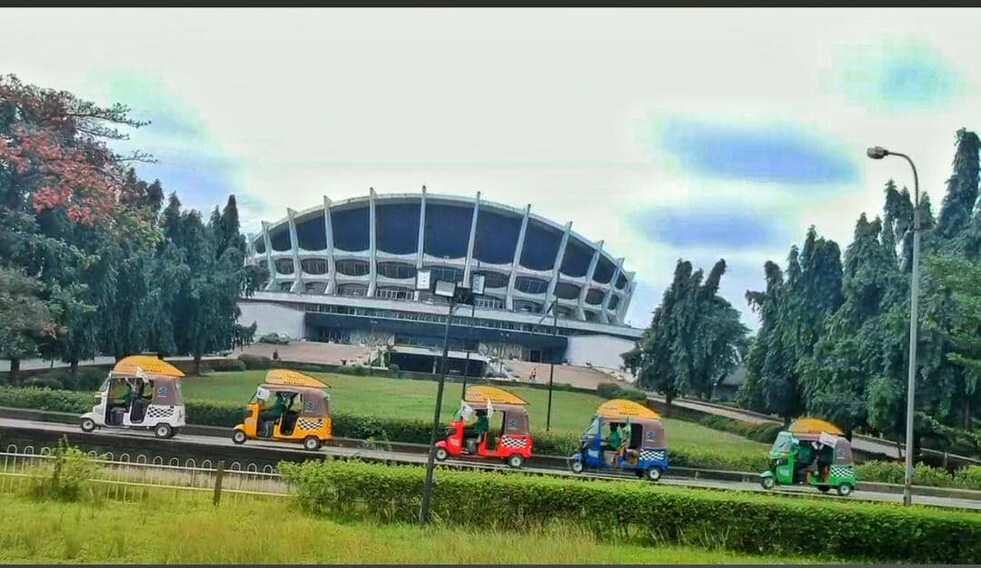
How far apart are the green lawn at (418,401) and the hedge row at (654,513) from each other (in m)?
8.91

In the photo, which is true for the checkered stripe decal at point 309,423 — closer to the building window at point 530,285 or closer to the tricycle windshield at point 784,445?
the tricycle windshield at point 784,445

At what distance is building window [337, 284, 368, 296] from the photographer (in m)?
42.1

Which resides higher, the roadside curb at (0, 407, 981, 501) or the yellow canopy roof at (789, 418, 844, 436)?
the yellow canopy roof at (789, 418, 844, 436)

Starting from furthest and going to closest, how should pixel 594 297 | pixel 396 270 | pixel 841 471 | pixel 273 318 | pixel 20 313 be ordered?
pixel 594 297 → pixel 396 270 → pixel 273 318 → pixel 841 471 → pixel 20 313

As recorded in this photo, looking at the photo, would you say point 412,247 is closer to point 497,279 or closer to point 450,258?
point 450,258

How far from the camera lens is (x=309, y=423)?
16.2 m

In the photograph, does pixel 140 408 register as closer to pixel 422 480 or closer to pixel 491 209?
pixel 422 480

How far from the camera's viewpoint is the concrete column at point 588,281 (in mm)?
44656

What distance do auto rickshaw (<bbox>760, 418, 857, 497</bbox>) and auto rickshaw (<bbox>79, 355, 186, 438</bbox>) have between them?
37.3 feet

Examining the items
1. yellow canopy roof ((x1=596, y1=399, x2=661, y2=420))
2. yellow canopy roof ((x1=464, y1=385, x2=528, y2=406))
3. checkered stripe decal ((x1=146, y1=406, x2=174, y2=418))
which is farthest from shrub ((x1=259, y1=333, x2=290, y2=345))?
yellow canopy roof ((x1=596, y1=399, x2=661, y2=420))

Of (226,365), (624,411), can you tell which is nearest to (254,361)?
(226,365)

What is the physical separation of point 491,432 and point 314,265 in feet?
93.6

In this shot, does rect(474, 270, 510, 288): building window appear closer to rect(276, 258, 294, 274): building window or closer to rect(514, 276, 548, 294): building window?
rect(514, 276, 548, 294): building window

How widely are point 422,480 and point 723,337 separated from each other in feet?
50.3
